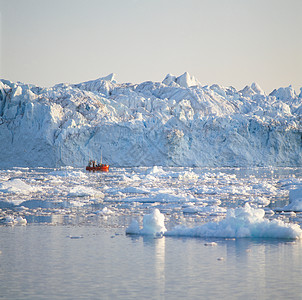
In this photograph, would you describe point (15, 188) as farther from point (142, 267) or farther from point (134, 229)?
point (142, 267)

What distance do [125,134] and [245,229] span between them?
45.7m

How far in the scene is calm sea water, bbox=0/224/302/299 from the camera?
7.00 metres

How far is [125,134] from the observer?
56625 millimetres

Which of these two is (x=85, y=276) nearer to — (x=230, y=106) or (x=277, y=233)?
(x=277, y=233)

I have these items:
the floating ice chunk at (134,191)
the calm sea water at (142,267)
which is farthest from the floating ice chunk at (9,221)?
the floating ice chunk at (134,191)

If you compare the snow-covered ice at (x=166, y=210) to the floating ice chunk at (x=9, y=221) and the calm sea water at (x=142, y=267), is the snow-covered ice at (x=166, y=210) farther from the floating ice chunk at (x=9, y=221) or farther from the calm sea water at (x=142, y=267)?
the calm sea water at (x=142, y=267)

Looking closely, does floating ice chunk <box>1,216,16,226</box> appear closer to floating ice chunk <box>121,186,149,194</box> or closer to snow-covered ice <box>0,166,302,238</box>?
snow-covered ice <box>0,166,302,238</box>

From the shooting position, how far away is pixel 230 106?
78.6 metres

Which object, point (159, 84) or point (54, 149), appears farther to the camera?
point (159, 84)

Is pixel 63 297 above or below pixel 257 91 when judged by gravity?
below

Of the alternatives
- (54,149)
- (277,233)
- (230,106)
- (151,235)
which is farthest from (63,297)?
(230,106)

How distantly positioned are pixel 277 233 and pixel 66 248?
4.79m

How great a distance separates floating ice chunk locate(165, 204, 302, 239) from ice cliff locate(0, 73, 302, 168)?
142 ft

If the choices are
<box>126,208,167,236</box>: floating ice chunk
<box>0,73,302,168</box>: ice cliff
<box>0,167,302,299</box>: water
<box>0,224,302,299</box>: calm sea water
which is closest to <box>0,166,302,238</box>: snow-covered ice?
<box>126,208,167,236</box>: floating ice chunk
